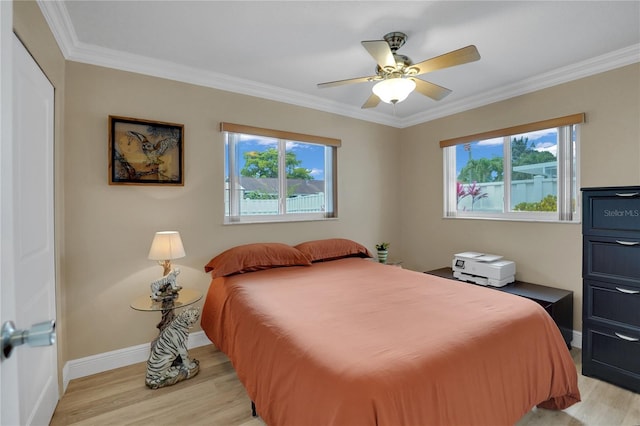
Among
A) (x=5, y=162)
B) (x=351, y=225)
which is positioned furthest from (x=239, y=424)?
(x=351, y=225)

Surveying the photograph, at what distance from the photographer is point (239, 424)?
1852 millimetres

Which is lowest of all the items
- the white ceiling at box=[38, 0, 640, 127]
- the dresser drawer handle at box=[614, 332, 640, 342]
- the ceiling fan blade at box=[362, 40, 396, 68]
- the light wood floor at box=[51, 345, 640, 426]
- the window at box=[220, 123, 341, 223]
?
the light wood floor at box=[51, 345, 640, 426]

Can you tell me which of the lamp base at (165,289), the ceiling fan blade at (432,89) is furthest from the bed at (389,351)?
the ceiling fan blade at (432,89)

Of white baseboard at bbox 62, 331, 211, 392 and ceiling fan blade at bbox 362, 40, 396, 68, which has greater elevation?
ceiling fan blade at bbox 362, 40, 396, 68

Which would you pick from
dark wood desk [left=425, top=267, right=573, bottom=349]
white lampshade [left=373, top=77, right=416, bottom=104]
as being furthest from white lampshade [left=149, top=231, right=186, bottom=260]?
dark wood desk [left=425, top=267, right=573, bottom=349]

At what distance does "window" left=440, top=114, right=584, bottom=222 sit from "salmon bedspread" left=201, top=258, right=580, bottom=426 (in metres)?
1.59

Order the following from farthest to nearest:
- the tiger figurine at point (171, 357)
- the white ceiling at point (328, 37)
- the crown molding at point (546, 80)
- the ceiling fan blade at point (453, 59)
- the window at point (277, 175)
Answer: the window at point (277, 175) → the crown molding at point (546, 80) → the tiger figurine at point (171, 357) → the white ceiling at point (328, 37) → the ceiling fan blade at point (453, 59)

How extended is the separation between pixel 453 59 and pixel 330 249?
6.88 feet

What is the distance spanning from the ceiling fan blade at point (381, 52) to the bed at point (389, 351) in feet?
5.12

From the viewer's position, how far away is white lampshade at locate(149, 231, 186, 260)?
7.66ft

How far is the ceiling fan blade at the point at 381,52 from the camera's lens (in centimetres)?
180

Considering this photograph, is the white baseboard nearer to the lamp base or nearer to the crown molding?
the lamp base

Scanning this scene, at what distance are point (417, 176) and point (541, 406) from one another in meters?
2.89

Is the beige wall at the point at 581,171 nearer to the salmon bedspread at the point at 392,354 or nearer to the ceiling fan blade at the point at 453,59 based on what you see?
the salmon bedspread at the point at 392,354
